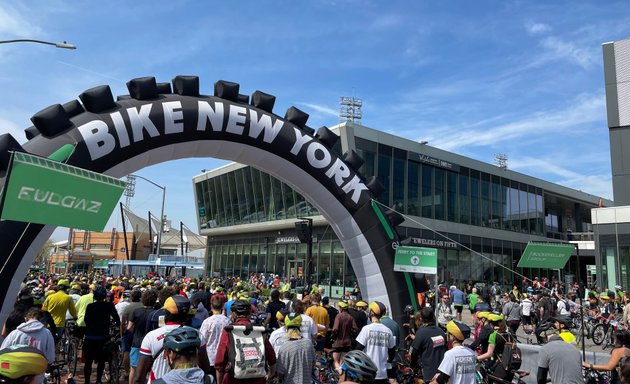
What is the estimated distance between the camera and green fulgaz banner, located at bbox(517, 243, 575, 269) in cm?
Result: 1222

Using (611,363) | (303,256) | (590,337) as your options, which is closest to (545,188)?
(303,256)

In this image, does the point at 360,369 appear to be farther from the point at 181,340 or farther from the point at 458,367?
the point at 458,367

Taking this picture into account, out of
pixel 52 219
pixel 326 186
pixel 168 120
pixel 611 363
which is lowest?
pixel 611 363

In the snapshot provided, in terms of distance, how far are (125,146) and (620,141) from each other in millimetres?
32884

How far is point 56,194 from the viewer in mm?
6699

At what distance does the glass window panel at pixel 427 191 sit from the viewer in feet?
111

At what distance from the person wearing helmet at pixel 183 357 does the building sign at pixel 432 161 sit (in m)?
30.2

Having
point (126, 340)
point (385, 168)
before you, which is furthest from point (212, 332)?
point (385, 168)

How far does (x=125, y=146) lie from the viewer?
9.14 metres

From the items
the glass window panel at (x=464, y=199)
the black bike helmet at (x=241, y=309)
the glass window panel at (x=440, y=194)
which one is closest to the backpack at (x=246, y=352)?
the black bike helmet at (x=241, y=309)

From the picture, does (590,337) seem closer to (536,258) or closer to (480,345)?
(536,258)

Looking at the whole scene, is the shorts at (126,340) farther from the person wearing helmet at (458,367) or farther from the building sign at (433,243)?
the building sign at (433,243)

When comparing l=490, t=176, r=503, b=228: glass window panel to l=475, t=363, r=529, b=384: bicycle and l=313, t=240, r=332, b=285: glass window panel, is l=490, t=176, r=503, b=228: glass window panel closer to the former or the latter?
l=313, t=240, r=332, b=285: glass window panel

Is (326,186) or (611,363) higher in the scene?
(326,186)
